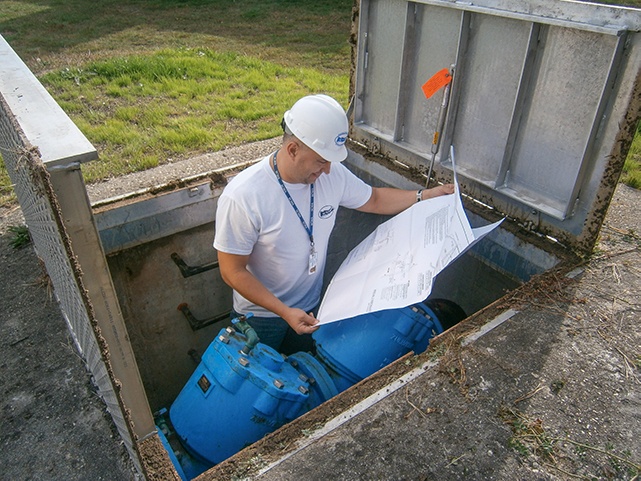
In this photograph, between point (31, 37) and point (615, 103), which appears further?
point (31, 37)

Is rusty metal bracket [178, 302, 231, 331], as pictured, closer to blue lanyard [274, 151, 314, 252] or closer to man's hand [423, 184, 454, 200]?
blue lanyard [274, 151, 314, 252]

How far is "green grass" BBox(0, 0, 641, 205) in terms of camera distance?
187 inches

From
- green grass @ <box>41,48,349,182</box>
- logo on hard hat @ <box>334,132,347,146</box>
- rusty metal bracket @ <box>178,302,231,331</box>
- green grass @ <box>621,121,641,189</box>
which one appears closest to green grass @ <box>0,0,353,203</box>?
green grass @ <box>41,48,349,182</box>

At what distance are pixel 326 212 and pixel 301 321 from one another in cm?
67

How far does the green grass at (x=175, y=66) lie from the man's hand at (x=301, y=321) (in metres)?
2.11

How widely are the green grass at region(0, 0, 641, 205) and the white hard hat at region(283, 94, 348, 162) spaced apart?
6.68 feet

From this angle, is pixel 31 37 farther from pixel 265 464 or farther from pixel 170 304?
pixel 265 464

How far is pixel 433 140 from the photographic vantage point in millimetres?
2930

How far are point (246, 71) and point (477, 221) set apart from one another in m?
5.04

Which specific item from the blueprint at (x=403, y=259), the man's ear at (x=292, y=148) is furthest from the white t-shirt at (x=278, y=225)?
the blueprint at (x=403, y=259)

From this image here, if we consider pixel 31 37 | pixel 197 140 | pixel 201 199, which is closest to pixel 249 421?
pixel 201 199

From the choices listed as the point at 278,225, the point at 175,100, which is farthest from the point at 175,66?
the point at 278,225

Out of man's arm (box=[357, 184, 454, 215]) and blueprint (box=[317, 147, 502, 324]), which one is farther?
man's arm (box=[357, 184, 454, 215])

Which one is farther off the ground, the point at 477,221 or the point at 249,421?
the point at 477,221
